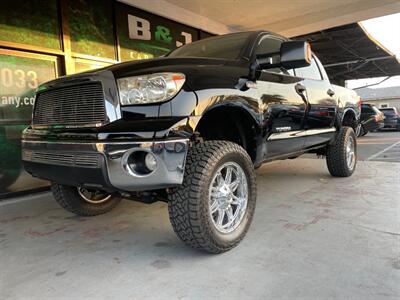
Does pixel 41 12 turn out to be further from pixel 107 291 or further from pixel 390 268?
pixel 390 268

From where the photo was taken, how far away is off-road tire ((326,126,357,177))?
16.7ft

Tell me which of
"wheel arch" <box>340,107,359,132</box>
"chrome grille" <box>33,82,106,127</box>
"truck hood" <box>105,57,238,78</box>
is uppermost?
"truck hood" <box>105,57,238,78</box>

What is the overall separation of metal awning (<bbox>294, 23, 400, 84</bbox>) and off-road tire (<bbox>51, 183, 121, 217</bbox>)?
1000 centimetres

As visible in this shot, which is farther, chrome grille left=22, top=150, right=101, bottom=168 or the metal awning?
the metal awning

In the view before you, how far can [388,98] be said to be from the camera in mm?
36719

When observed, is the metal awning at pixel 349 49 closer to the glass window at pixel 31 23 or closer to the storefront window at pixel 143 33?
the storefront window at pixel 143 33

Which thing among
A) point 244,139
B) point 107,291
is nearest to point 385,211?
point 244,139

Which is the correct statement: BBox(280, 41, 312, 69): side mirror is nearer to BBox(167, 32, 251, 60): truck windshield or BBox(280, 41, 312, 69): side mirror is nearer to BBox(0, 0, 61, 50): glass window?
BBox(167, 32, 251, 60): truck windshield

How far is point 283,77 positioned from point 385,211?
1726mm

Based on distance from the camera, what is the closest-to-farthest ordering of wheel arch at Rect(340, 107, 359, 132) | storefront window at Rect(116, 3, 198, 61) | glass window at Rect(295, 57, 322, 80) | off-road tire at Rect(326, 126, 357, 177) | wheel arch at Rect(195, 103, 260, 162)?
wheel arch at Rect(195, 103, 260, 162)
glass window at Rect(295, 57, 322, 80)
off-road tire at Rect(326, 126, 357, 177)
wheel arch at Rect(340, 107, 359, 132)
storefront window at Rect(116, 3, 198, 61)

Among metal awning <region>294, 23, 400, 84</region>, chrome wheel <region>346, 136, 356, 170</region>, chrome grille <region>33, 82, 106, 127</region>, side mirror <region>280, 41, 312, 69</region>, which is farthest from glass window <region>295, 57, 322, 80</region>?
metal awning <region>294, 23, 400, 84</region>

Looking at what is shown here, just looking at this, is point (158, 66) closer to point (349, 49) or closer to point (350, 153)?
point (350, 153)

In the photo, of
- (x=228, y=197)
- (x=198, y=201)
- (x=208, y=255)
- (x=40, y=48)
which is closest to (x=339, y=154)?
(x=228, y=197)

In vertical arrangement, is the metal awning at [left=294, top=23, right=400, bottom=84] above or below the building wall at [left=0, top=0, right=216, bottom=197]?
above
